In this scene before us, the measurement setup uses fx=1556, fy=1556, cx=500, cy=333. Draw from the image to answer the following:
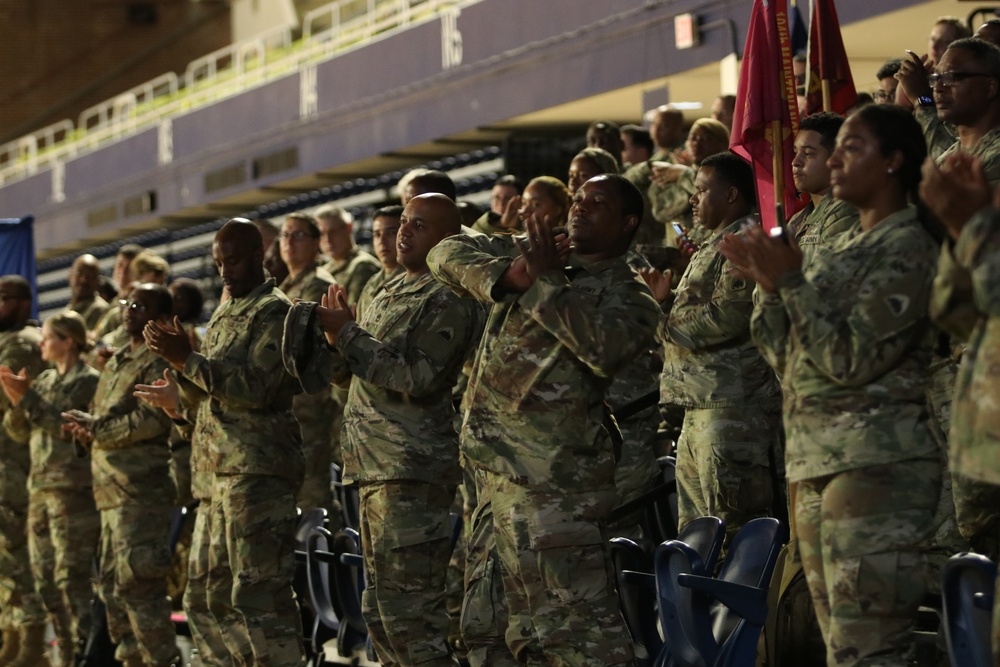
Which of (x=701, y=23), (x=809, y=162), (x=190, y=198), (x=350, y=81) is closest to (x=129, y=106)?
(x=190, y=198)

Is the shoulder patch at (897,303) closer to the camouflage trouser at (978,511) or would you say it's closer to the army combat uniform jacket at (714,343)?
the camouflage trouser at (978,511)

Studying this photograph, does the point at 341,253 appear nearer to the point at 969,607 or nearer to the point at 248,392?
the point at 248,392

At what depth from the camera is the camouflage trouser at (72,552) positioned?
7.49 meters

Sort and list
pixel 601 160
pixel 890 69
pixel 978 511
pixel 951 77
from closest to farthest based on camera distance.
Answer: pixel 978 511 → pixel 951 77 → pixel 890 69 → pixel 601 160

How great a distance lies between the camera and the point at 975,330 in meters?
3.18

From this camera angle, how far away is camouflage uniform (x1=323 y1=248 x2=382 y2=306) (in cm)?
772

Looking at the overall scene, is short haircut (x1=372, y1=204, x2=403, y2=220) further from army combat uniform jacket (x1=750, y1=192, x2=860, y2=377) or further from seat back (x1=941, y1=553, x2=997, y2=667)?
seat back (x1=941, y1=553, x2=997, y2=667)

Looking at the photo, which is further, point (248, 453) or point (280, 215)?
point (280, 215)

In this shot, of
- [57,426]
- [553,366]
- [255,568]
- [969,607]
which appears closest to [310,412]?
[57,426]

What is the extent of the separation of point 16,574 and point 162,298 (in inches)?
94.2

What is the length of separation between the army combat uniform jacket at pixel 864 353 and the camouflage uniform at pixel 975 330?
22 cm

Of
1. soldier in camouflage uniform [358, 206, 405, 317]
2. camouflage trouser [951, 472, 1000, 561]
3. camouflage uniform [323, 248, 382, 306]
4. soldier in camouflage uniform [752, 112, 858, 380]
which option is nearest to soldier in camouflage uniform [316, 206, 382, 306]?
camouflage uniform [323, 248, 382, 306]

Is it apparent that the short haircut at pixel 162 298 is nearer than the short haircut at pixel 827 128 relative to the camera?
No

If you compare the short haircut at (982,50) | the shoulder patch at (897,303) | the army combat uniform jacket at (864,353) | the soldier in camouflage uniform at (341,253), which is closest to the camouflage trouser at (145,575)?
the soldier in camouflage uniform at (341,253)
